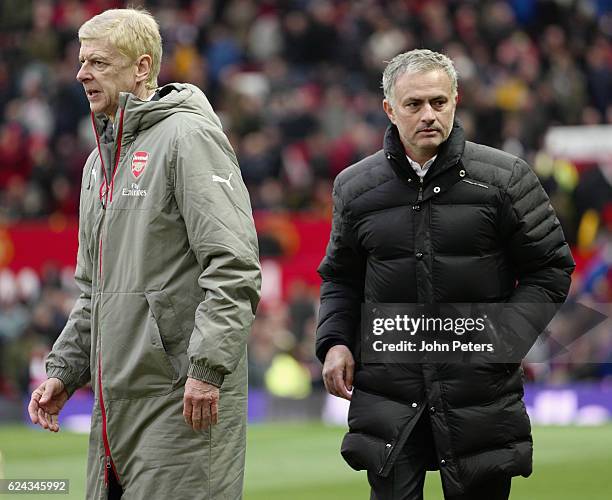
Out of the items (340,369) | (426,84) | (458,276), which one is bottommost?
(340,369)

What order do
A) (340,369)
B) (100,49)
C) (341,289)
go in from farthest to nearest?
(341,289) → (340,369) → (100,49)

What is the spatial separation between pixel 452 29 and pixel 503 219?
18214 millimetres

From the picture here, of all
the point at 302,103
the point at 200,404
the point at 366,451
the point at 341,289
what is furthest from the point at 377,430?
the point at 302,103

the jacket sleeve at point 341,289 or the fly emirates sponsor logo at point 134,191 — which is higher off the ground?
the fly emirates sponsor logo at point 134,191

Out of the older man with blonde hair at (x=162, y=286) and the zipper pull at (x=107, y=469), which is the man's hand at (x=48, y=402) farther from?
the zipper pull at (x=107, y=469)

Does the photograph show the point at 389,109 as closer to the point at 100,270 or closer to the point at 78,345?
the point at 100,270

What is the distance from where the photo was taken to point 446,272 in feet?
18.1

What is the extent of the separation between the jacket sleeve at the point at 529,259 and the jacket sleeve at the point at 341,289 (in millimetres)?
612

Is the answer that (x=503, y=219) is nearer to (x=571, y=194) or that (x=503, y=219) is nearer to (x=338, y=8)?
(x=571, y=194)

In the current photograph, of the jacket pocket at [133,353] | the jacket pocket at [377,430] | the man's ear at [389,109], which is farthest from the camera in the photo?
the man's ear at [389,109]

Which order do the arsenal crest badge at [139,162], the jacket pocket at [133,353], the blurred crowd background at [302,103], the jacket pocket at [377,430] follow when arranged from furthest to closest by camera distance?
the blurred crowd background at [302,103] < the jacket pocket at [377,430] < the arsenal crest badge at [139,162] < the jacket pocket at [133,353]

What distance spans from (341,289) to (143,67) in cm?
118

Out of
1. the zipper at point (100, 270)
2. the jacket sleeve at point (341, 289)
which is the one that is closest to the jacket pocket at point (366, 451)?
the jacket sleeve at point (341, 289)

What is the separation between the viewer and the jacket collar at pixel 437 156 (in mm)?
5570
